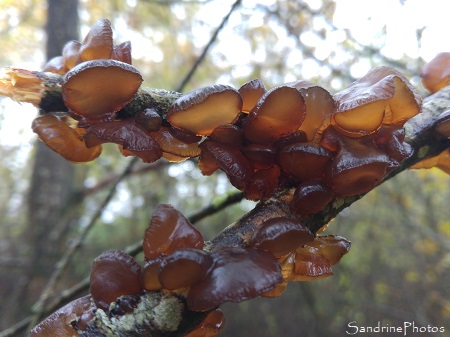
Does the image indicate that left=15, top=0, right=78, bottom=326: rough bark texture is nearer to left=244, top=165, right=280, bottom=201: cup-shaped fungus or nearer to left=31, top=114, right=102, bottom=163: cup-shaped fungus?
left=31, top=114, right=102, bottom=163: cup-shaped fungus

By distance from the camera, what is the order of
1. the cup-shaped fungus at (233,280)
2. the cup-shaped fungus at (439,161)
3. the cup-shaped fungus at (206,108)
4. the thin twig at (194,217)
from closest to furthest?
the cup-shaped fungus at (233,280) → the cup-shaped fungus at (206,108) → the cup-shaped fungus at (439,161) → the thin twig at (194,217)

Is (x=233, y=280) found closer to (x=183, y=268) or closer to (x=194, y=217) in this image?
(x=183, y=268)

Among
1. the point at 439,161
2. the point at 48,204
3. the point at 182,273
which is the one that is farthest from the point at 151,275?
the point at 48,204

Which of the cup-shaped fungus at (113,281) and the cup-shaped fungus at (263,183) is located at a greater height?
the cup-shaped fungus at (263,183)

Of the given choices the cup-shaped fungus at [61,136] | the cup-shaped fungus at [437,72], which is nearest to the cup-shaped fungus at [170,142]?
the cup-shaped fungus at [61,136]

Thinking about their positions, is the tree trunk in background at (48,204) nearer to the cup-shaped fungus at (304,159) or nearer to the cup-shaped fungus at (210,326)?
the cup-shaped fungus at (210,326)

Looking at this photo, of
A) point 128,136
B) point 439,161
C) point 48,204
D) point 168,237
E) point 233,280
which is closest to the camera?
point 233,280

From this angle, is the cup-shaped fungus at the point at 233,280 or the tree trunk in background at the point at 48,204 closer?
the cup-shaped fungus at the point at 233,280
